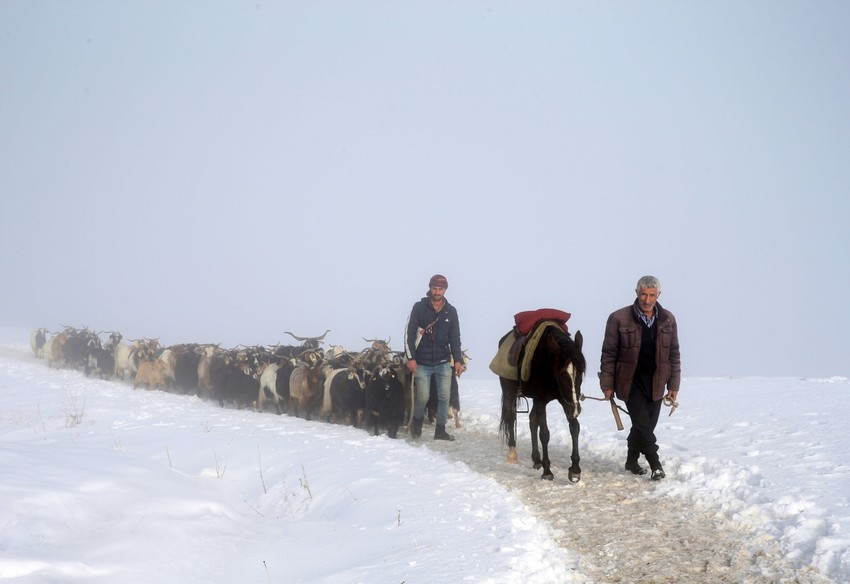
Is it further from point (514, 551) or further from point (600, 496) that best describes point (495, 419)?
point (514, 551)

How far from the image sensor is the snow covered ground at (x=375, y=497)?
4.66 m

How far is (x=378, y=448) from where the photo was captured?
9.05 metres

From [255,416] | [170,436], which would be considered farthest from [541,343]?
[255,416]

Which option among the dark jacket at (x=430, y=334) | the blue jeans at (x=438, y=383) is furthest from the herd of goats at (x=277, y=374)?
the dark jacket at (x=430, y=334)

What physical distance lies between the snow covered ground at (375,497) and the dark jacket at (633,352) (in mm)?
934

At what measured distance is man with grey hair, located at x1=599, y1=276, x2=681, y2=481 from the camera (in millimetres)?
7113

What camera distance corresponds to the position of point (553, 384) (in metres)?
7.62

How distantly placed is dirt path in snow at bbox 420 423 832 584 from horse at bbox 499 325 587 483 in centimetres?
31

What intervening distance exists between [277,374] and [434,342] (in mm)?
5623

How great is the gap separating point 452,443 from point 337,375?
3056mm

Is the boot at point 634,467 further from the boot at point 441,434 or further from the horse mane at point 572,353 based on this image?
the boot at point 441,434

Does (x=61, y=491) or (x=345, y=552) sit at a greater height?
(x=61, y=491)

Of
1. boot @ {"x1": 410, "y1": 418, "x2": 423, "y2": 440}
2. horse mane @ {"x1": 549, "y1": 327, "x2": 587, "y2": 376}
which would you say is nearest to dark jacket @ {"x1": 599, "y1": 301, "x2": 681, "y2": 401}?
horse mane @ {"x1": 549, "y1": 327, "x2": 587, "y2": 376}

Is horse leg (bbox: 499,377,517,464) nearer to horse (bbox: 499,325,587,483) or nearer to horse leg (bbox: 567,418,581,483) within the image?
horse (bbox: 499,325,587,483)
